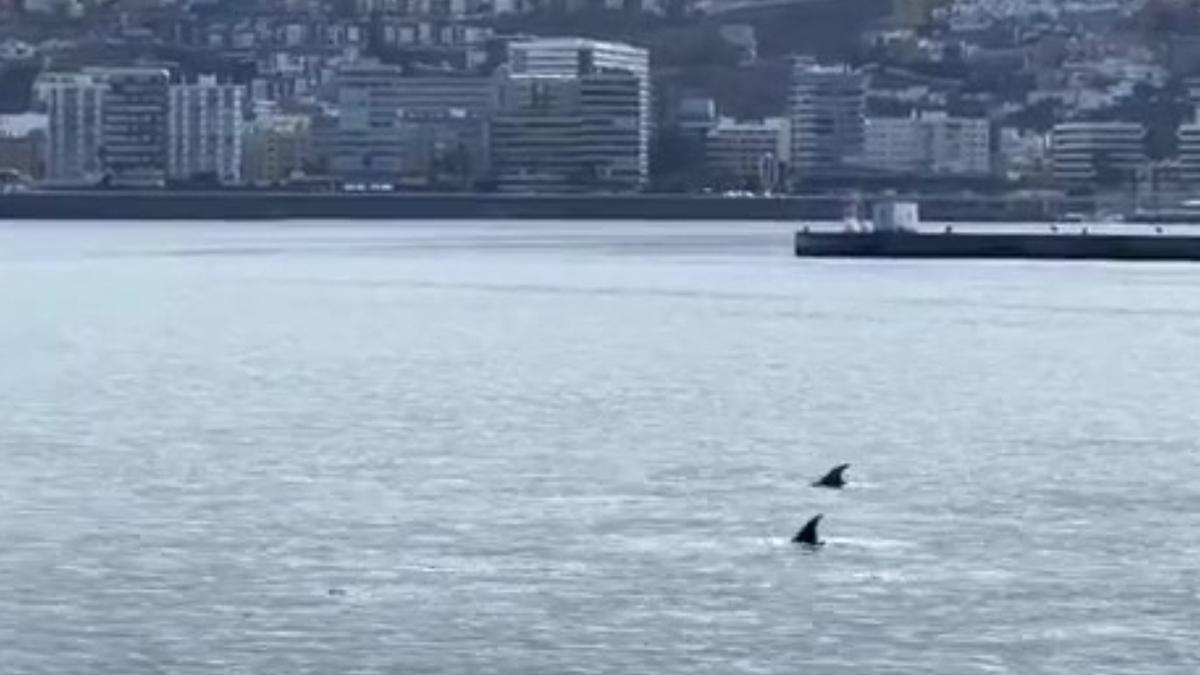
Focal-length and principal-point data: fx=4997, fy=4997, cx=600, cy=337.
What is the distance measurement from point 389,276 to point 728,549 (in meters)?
40.3

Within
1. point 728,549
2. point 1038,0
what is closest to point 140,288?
point 728,549

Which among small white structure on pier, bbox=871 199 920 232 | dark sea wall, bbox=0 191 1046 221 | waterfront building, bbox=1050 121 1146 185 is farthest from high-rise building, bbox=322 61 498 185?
small white structure on pier, bbox=871 199 920 232

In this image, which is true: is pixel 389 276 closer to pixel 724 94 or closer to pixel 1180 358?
pixel 1180 358

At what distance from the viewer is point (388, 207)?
10788 centimetres

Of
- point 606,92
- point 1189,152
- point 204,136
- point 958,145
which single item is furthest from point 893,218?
point 204,136

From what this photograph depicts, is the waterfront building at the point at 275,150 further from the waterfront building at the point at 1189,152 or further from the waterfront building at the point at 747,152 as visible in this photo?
the waterfront building at the point at 1189,152

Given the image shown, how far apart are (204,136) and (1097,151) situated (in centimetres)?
2174

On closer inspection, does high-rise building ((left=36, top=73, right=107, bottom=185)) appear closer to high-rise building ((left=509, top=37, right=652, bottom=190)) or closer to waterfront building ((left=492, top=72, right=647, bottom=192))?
waterfront building ((left=492, top=72, right=647, bottom=192))

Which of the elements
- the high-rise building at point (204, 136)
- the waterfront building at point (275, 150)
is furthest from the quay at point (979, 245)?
the high-rise building at point (204, 136)

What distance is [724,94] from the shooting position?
12850 centimetres

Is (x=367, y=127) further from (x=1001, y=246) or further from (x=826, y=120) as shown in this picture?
(x=1001, y=246)

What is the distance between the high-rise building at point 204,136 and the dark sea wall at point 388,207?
586 centimetres

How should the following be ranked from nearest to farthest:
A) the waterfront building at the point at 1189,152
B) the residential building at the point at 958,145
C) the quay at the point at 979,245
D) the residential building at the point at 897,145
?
1. the quay at the point at 979,245
2. the waterfront building at the point at 1189,152
3. the residential building at the point at 958,145
4. the residential building at the point at 897,145

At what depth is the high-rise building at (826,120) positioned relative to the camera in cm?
11669
